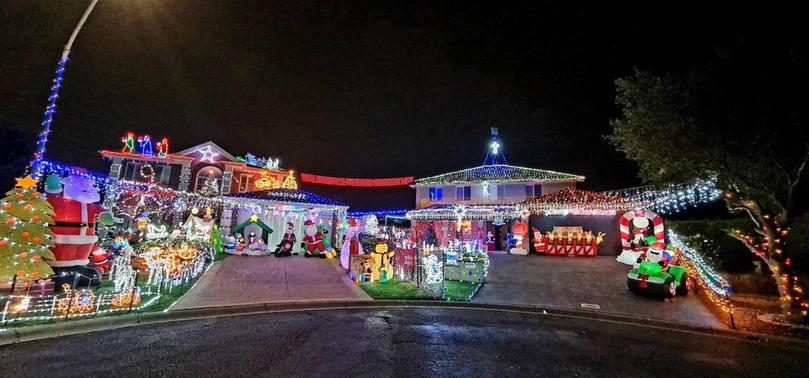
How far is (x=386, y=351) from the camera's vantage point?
17.4ft

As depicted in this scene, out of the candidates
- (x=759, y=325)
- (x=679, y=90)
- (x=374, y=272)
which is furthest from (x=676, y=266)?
(x=374, y=272)

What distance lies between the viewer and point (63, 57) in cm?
891

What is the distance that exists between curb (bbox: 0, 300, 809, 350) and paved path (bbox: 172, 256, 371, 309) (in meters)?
0.37

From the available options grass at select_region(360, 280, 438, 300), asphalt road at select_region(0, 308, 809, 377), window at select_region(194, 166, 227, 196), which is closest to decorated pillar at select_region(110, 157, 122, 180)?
→ window at select_region(194, 166, 227, 196)

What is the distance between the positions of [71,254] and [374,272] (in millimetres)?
Answer: 8052

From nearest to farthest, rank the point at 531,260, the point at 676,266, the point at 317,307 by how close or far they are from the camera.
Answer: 1. the point at 317,307
2. the point at 676,266
3. the point at 531,260

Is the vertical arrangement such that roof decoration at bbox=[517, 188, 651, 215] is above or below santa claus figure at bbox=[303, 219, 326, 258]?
above

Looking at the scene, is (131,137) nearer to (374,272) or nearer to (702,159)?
(374,272)

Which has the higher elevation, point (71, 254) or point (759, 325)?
point (71, 254)

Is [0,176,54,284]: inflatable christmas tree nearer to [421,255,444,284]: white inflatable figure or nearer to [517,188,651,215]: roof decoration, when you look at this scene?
[421,255,444,284]: white inflatable figure

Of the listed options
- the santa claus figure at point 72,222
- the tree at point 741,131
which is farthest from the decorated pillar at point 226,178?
the tree at point 741,131

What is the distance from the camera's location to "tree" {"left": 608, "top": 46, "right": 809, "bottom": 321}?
808 centimetres

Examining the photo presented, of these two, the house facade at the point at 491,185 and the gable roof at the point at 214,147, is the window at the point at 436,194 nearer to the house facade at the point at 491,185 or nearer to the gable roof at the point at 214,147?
the house facade at the point at 491,185

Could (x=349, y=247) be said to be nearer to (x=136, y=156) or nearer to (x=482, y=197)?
(x=482, y=197)
